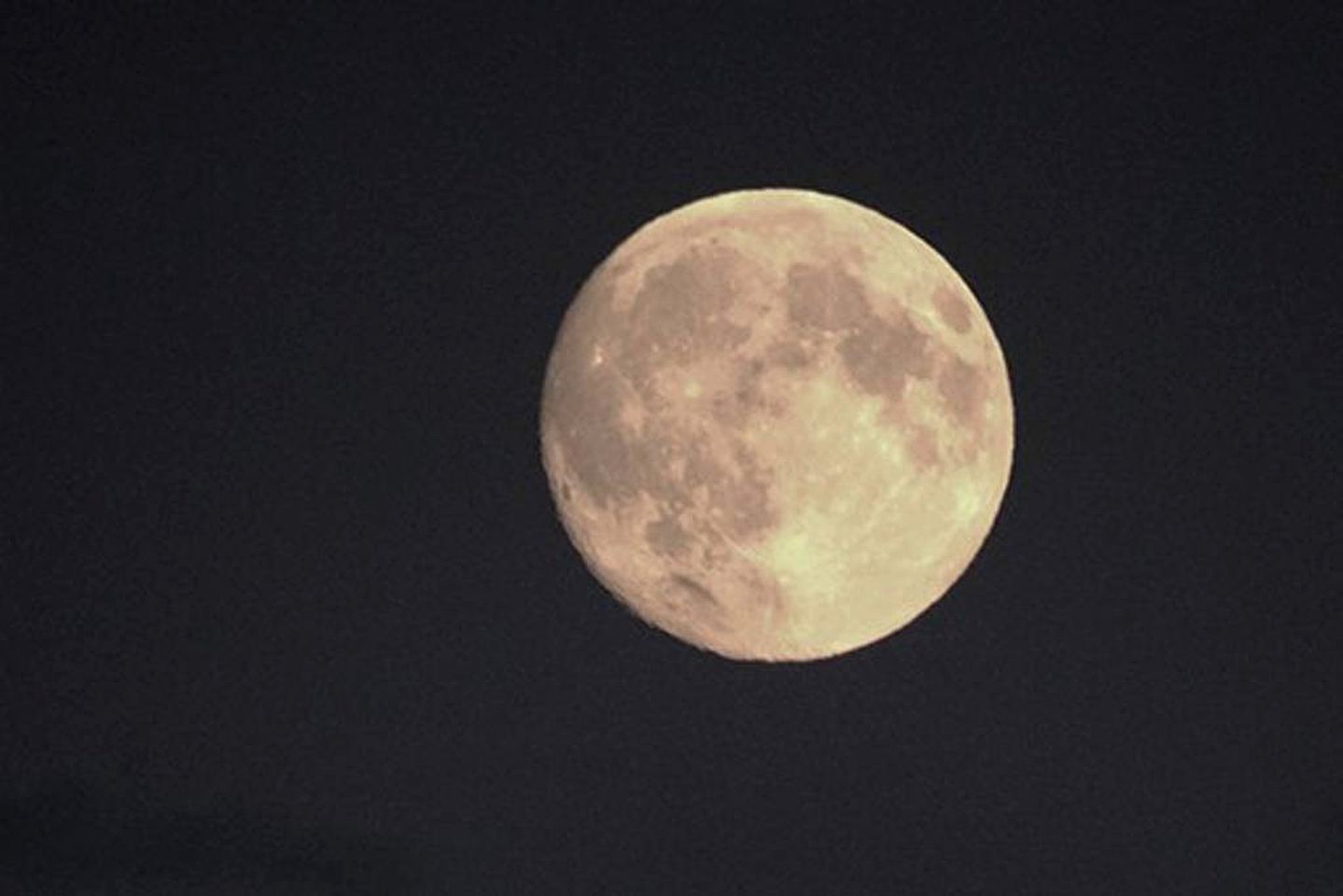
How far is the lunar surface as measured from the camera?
13.0 metres

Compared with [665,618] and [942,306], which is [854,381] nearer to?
[942,306]

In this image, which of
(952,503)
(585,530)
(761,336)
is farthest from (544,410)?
(952,503)

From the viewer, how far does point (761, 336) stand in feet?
42.9

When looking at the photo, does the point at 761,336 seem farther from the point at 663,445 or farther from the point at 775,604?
the point at 775,604

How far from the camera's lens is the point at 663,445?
13352 millimetres

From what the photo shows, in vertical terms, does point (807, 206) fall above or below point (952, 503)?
above

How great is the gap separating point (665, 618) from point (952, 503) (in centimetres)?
261

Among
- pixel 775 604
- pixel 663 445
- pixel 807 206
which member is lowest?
pixel 775 604

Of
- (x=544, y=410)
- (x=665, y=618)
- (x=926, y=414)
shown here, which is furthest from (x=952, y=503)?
(x=544, y=410)

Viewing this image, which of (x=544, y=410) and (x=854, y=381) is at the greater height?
(x=544, y=410)

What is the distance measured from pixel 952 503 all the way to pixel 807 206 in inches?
109

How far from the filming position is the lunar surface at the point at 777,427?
13.0 m

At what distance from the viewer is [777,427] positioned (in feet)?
42.2

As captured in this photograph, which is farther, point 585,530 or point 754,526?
point 585,530
